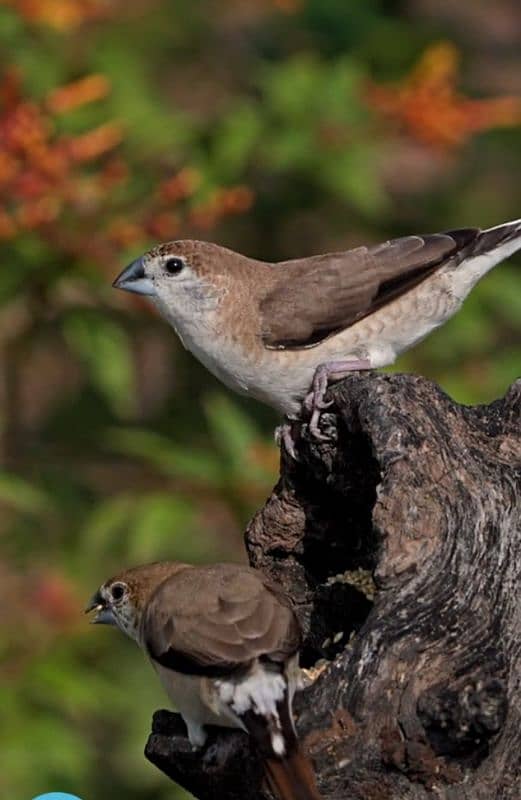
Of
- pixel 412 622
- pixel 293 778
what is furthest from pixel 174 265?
pixel 293 778

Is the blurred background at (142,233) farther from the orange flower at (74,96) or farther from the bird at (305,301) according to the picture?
the bird at (305,301)

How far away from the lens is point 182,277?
557 cm

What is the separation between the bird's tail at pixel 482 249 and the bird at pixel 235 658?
1889mm

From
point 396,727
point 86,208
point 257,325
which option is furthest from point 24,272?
point 396,727

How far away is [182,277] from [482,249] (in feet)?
3.41

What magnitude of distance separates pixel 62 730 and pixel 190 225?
6.33 feet

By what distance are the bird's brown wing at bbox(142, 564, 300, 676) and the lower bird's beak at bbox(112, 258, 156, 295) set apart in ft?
5.45

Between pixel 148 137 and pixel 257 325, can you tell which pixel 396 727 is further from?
pixel 148 137

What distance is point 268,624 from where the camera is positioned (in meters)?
3.68

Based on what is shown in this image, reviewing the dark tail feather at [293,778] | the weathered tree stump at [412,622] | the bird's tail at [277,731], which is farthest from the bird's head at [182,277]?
the dark tail feather at [293,778]

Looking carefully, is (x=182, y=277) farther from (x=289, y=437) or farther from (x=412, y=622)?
(x=412, y=622)

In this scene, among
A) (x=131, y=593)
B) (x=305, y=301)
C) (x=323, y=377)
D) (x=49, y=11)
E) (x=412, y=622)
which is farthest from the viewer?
(x=49, y=11)

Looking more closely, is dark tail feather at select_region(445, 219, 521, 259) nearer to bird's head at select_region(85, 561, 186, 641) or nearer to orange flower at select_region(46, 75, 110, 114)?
orange flower at select_region(46, 75, 110, 114)

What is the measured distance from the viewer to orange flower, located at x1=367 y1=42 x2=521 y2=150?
616 cm
